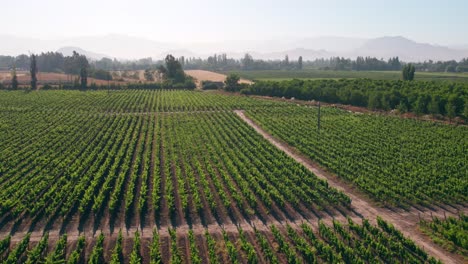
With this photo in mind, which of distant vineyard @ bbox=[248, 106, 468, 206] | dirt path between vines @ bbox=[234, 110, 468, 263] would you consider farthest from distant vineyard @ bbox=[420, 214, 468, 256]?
distant vineyard @ bbox=[248, 106, 468, 206]

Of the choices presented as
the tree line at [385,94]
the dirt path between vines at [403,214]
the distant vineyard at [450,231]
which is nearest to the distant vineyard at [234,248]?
the dirt path between vines at [403,214]

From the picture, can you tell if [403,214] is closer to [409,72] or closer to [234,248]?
[234,248]

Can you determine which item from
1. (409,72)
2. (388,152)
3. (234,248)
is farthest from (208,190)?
(409,72)

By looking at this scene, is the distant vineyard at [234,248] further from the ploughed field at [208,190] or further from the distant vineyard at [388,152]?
the distant vineyard at [388,152]

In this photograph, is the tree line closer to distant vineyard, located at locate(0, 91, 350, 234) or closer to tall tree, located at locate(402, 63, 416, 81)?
tall tree, located at locate(402, 63, 416, 81)

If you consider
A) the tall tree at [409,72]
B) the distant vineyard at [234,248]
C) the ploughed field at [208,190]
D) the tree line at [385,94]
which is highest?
the tall tree at [409,72]

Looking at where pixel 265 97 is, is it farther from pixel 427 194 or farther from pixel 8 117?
pixel 427 194

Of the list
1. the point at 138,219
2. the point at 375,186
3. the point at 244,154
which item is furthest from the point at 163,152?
the point at 375,186
